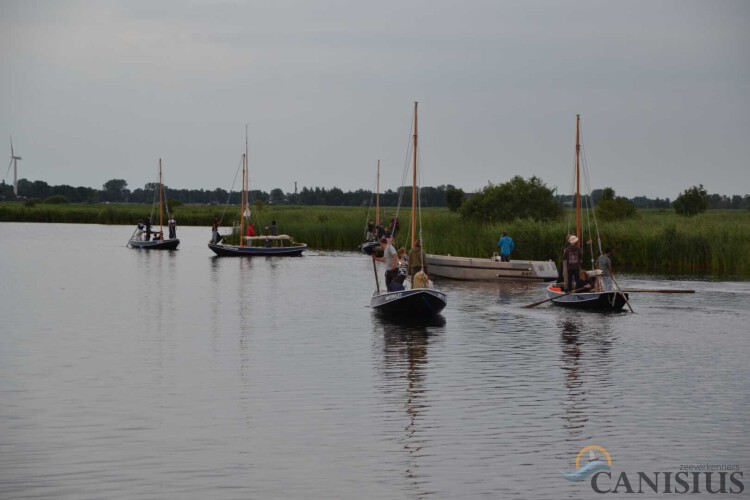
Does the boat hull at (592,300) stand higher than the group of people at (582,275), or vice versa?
the group of people at (582,275)

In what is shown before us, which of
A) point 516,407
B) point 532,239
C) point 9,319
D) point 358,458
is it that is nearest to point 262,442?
point 358,458

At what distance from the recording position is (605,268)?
3747 centimetres

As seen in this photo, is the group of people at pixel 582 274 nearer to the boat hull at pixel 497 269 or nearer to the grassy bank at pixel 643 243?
the boat hull at pixel 497 269

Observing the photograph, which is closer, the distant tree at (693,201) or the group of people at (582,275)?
the group of people at (582,275)

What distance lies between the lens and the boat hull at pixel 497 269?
176 feet

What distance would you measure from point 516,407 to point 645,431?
264 centimetres

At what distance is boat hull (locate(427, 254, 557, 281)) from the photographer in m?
53.5

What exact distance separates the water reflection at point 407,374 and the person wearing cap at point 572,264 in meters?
5.35

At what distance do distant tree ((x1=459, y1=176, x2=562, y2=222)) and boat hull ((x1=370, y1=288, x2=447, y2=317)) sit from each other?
4979cm

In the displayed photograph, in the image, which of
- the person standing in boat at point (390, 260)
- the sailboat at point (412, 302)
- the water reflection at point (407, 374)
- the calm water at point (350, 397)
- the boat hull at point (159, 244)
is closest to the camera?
the calm water at point (350, 397)

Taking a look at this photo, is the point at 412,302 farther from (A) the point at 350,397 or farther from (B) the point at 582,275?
(A) the point at 350,397

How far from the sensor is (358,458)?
600 inches

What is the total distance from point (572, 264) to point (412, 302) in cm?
732

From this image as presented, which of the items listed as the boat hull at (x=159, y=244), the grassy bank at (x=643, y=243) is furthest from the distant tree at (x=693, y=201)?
the boat hull at (x=159, y=244)
